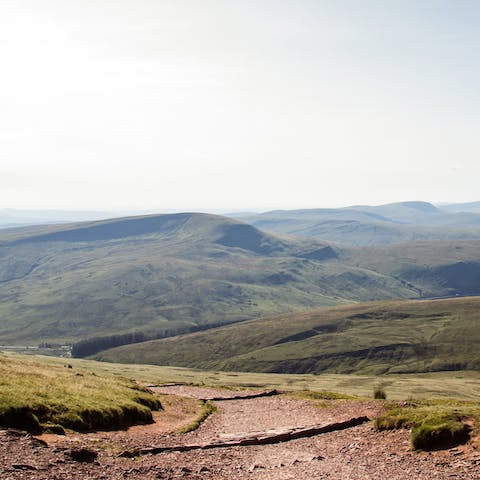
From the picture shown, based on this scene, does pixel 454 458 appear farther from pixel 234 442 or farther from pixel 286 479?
pixel 234 442

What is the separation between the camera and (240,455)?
32812mm

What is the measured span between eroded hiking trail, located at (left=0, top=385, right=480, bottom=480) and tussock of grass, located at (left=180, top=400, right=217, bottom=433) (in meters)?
0.56

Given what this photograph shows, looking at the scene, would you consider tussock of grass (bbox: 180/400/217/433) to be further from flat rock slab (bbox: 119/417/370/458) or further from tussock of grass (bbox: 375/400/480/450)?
tussock of grass (bbox: 375/400/480/450)

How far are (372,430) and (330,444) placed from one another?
3.68m

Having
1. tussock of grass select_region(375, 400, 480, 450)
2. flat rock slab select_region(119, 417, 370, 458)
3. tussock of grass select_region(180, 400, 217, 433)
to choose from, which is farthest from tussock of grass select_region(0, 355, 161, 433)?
tussock of grass select_region(375, 400, 480, 450)

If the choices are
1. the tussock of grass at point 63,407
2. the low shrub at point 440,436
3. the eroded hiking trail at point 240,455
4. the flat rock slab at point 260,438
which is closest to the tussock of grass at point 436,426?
the low shrub at point 440,436

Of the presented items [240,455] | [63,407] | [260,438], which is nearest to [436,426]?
[260,438]

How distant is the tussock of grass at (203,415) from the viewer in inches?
1656

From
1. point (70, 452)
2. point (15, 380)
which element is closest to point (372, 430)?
point (70, 452)

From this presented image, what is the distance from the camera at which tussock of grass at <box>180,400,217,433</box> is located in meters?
42.1

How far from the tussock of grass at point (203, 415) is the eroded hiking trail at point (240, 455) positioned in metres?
0.56

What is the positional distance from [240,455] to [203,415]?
17.6 m

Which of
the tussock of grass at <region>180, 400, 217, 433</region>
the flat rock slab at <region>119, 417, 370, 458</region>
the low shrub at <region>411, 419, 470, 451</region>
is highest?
the low shrub at <region>411, 419, 470, 451</region>

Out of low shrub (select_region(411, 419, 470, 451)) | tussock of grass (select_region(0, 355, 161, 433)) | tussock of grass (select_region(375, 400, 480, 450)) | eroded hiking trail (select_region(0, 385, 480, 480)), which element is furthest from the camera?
tussock of grass (select_region(0, 355, 161, 433))
